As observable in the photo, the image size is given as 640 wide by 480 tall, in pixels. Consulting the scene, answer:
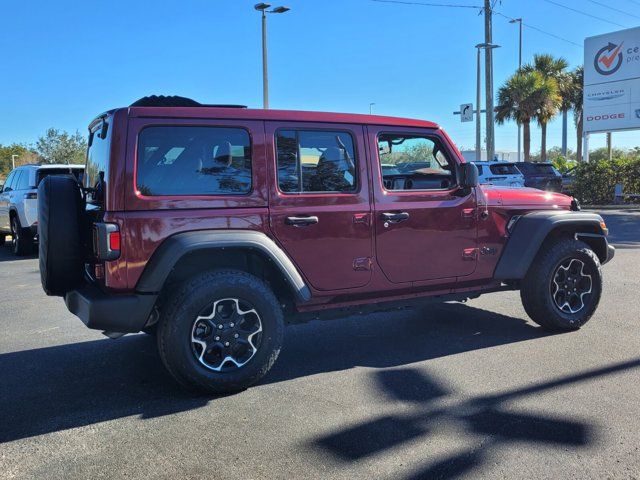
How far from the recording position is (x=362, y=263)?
14.6 ft

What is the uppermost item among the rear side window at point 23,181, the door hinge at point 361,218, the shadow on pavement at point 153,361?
the rear side window at point 23,181

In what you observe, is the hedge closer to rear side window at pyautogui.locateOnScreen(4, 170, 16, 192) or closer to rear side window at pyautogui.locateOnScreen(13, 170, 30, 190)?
rear side window at pyautogui.locateOnScreen(13, 170, 30, 190)

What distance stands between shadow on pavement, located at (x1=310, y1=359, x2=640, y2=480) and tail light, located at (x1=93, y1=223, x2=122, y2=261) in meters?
1.76

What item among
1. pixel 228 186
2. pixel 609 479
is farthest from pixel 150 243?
pixel 609 479

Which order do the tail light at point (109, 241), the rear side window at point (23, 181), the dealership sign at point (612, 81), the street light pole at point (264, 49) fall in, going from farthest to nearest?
the dealership sign at point (612, 81) → the street light pole at point (264, 49) → the rear side window at point (23, 181) → the tail light at point (109, 241)

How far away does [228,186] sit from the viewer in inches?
160

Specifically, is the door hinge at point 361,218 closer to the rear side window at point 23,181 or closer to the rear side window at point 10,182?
the rear side window at point 23,181

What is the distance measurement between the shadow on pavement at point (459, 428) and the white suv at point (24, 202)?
874cm

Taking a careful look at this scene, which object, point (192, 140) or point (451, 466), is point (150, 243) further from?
point (451, 466)

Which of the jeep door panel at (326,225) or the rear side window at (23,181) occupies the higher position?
the rear side window at (23,181)

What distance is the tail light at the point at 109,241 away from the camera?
361cm

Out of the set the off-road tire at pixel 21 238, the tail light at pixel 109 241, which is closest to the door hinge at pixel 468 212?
the tail light at pixel 109 241

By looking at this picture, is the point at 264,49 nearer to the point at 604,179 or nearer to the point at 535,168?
the point at 535,168

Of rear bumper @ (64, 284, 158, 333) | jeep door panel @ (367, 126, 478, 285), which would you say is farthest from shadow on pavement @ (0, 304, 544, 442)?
jeep door panel @ (367, 126, 478, 285)
